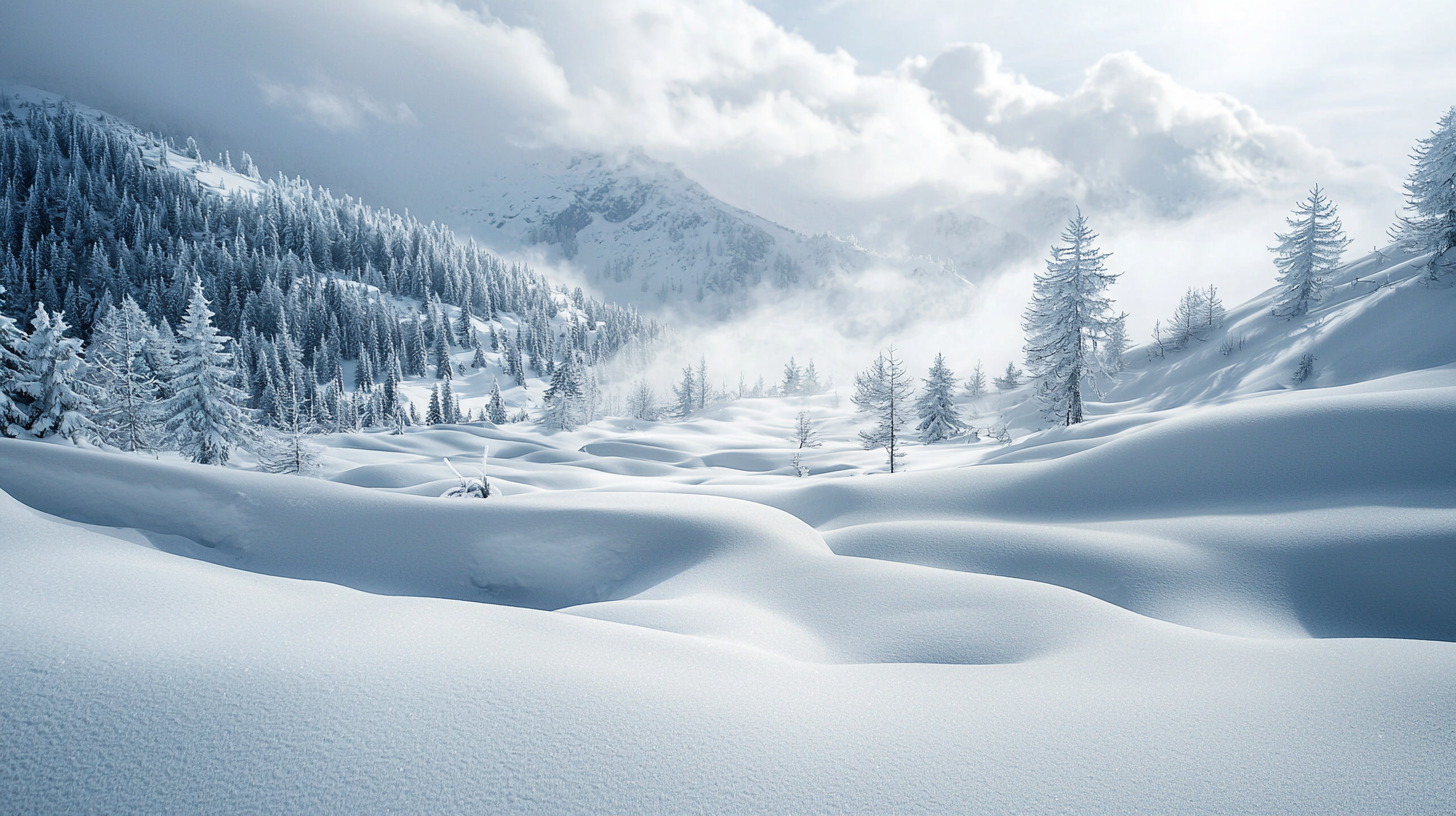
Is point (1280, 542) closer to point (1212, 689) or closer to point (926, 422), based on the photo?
point (1212, 689)

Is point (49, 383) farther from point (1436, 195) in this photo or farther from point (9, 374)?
point (1436, 195)

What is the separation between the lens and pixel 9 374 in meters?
20.2

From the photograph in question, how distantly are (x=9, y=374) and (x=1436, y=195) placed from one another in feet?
182

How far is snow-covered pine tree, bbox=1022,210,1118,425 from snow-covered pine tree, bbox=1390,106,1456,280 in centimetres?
1226

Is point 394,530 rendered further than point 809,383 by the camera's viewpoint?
No

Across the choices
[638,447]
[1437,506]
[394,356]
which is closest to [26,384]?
[638,447]

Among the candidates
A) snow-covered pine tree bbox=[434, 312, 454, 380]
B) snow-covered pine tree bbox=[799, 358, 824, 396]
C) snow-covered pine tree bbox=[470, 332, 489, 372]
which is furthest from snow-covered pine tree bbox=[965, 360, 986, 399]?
snow-covered pine tree bbox=[470, 332, 489, 372]

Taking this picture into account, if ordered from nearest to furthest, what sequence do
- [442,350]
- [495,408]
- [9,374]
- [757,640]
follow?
[757,640], [9,374], [495,408], [442,350]

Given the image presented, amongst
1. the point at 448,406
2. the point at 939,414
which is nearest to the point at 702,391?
the point at 448,406

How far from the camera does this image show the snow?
6.41 feet

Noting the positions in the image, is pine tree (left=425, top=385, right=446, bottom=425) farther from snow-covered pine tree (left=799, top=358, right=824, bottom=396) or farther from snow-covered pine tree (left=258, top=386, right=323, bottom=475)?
snow-covered pine tree (left=799, top=358, right=824, bottom=396)

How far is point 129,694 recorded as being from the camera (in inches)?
79.7

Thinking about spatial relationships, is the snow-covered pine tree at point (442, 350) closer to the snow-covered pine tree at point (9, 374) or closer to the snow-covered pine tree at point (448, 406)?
the snow-covered pine tree at point (448, 406)

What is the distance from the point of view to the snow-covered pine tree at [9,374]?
1945 centimetres
